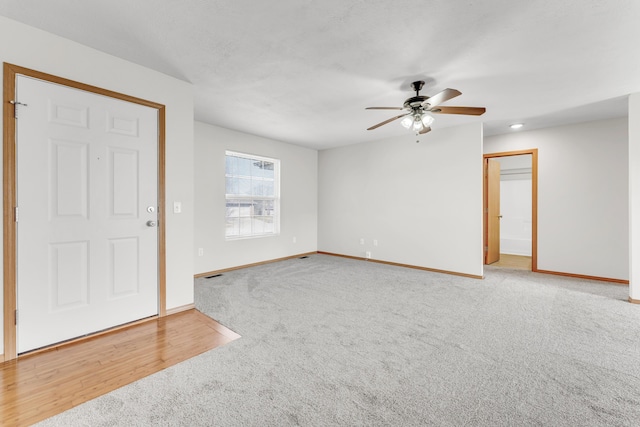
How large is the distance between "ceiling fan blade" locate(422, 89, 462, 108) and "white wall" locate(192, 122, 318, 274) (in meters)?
3.01

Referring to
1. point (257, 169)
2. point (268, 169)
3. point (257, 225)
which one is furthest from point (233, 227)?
point (268, 169)

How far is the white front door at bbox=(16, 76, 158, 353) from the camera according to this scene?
6.62ft

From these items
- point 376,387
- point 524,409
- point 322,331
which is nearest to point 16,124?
point 322,331

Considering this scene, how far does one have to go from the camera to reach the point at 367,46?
2211 mm

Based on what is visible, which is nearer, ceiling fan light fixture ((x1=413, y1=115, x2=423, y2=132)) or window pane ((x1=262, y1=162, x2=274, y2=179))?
ceiling fan light fixture ((x1=413, y1=115, x2=423, y2=132))

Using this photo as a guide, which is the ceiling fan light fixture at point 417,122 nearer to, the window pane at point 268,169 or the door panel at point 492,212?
the door panel at point 492,212

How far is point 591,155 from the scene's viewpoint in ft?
13.8

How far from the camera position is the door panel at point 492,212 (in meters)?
5.30

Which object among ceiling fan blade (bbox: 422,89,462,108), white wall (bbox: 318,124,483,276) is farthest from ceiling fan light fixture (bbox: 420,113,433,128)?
white wall (bbox: 318,124,483,276)

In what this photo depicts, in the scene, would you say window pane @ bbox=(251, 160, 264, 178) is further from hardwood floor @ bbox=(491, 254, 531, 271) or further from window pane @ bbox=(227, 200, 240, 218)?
hardwood floor @ bbox=(491, 254, 531, 271)

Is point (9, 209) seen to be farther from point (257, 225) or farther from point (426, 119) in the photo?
point (426, 119)

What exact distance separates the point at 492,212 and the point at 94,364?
20.6 ft

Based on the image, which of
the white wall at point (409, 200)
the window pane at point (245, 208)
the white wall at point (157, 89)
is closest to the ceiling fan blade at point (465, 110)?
the white wall at point (409, 200)

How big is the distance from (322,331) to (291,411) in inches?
38.1
